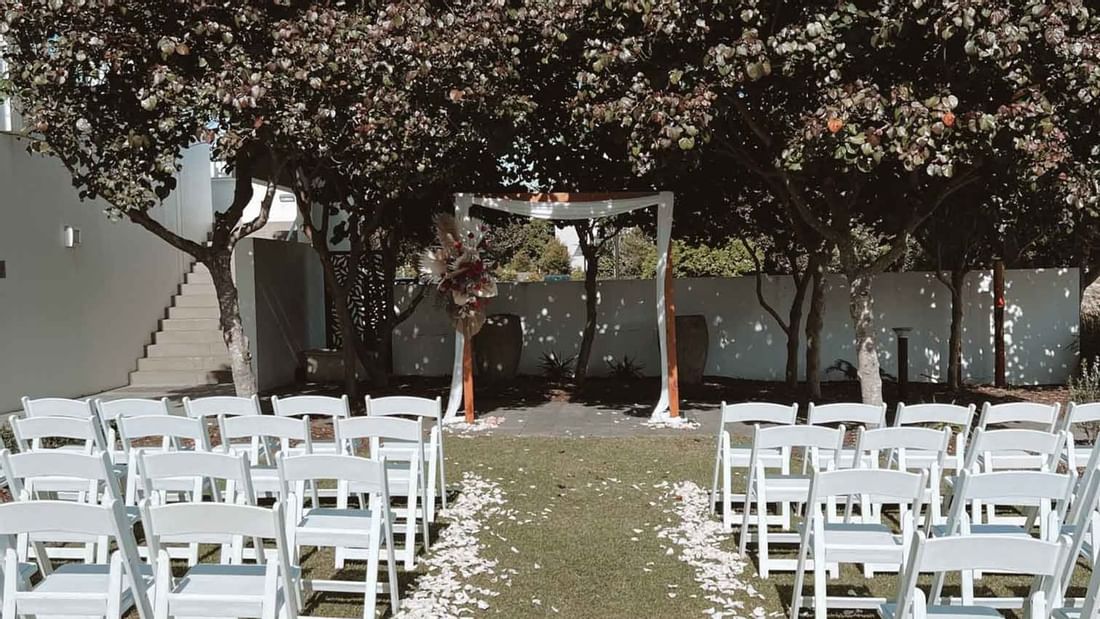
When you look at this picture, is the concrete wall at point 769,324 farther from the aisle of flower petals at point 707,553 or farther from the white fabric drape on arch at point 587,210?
the aisle of flower petals at point 707,553

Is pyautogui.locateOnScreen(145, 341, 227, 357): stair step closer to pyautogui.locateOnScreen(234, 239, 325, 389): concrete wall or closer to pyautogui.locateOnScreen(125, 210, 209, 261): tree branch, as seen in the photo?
pyautogui.locateOnScreen(234, 239, 325, 389): concrete wall

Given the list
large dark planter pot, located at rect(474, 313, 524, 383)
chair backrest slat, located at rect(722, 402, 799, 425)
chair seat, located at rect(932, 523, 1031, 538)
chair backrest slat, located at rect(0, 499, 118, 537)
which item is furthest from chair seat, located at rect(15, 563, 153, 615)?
large dark planter pot, located at rect(474, 313, 524, 383)

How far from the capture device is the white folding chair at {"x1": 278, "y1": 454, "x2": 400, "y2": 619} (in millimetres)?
3680

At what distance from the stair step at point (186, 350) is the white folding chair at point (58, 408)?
724 centimetres

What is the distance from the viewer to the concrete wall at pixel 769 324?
41.5 ft

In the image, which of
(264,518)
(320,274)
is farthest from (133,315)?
(264,518)

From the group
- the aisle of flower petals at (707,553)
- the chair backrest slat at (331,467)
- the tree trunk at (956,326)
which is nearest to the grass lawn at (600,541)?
the aisle of flower petals at (707,553)

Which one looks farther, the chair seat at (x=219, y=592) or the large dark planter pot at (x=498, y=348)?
the large dark planter pot at (x=498, y=348)

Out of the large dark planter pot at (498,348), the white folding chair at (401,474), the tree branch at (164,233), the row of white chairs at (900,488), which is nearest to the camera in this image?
the row of white chairs at (900,488)

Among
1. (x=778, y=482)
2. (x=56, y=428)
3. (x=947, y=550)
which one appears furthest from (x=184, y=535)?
(x=778, y=482)

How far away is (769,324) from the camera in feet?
44.1

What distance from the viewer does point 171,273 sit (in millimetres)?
14031

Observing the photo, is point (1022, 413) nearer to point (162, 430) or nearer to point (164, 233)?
point (162, 430)

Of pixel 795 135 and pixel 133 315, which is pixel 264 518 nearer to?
pixel 795 135
